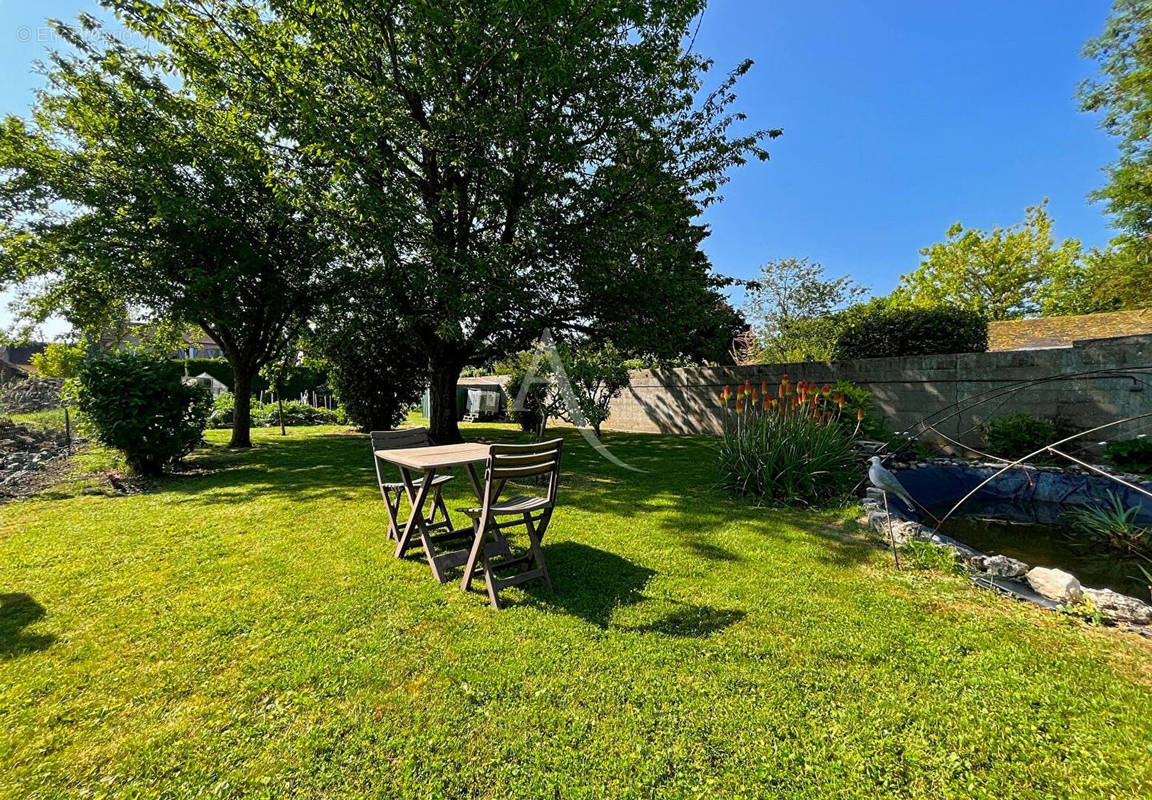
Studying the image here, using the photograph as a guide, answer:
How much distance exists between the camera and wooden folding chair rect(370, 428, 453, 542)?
153 inches

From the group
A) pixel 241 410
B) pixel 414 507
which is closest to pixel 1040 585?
pixel 414 507

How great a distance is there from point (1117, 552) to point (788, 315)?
73.2 ft

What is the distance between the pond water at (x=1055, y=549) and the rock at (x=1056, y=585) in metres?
0.48

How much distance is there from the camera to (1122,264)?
14992 mm

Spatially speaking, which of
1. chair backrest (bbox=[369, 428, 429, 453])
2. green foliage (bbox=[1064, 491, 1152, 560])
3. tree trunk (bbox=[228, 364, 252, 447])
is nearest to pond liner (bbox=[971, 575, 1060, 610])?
green foliage (bbox=[1064, 491, 1152, 560])

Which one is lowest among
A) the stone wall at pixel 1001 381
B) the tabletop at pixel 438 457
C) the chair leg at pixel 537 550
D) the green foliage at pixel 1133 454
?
the chair leg at pixel 537 550

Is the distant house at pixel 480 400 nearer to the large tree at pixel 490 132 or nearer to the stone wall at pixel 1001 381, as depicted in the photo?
the large tree at pixel 490 132

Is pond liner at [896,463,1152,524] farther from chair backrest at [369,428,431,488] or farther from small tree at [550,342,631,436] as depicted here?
small tree at [550,342,631,436]

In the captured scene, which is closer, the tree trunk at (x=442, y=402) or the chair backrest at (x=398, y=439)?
the chair backrest at (x=398, y=439)

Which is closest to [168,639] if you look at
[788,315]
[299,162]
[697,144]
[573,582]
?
[573,582]

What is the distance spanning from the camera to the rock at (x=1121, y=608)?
263 centimetres

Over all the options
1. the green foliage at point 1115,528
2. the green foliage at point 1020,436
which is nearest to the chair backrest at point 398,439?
the green foliage at point 1115,528

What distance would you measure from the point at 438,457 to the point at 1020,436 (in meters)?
7.63

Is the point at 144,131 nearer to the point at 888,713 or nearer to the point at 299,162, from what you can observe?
the point at 299,162
